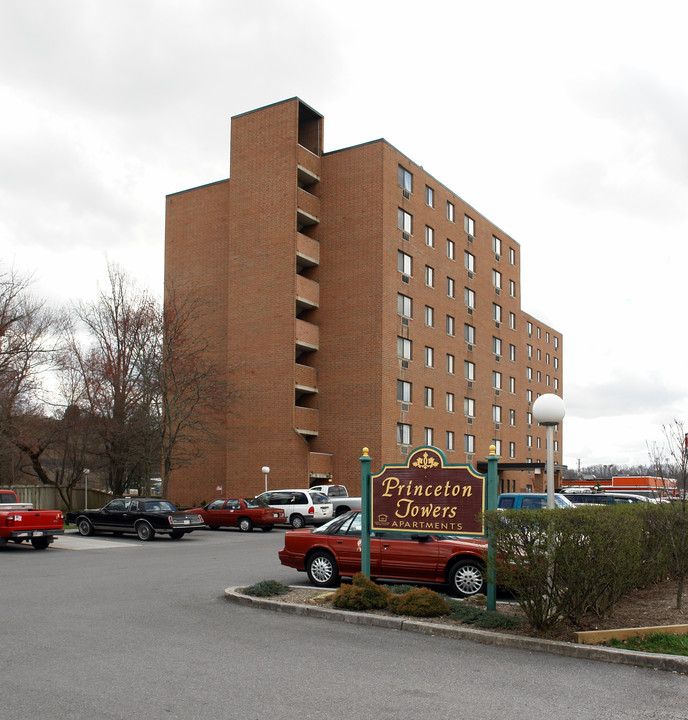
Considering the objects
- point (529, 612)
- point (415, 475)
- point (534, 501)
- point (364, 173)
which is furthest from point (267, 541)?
point (364, 173)

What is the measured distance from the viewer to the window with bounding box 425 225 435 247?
47.0 m

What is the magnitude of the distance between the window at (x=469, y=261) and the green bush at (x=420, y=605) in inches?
1694

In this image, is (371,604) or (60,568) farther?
(60,568)

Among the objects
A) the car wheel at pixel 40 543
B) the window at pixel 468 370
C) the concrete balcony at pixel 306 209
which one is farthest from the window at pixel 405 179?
the car wheel at pixel 40 543

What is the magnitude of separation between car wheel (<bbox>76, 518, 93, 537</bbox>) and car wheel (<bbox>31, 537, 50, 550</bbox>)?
4701 millimetres

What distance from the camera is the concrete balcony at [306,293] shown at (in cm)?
4159

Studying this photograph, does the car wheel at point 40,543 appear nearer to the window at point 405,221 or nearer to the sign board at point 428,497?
the sign board at point 428,497

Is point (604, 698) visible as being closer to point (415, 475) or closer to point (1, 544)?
point (415, 475)

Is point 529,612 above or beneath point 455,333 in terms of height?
beneath

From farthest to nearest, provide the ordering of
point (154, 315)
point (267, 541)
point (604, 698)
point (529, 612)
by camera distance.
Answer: point (154, 315), point (267, 541), point (529, 612), point (604, 698)

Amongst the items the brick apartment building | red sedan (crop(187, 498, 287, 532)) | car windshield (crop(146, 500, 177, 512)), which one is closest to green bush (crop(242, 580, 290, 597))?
car windshield (crop(146, 500, 177, 512))

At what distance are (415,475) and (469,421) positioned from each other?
40053 mm

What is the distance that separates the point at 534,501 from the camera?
61.4 ft

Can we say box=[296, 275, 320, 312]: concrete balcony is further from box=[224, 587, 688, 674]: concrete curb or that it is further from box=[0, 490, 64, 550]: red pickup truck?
box=[224, 587, 688, 674]: concrete curb
